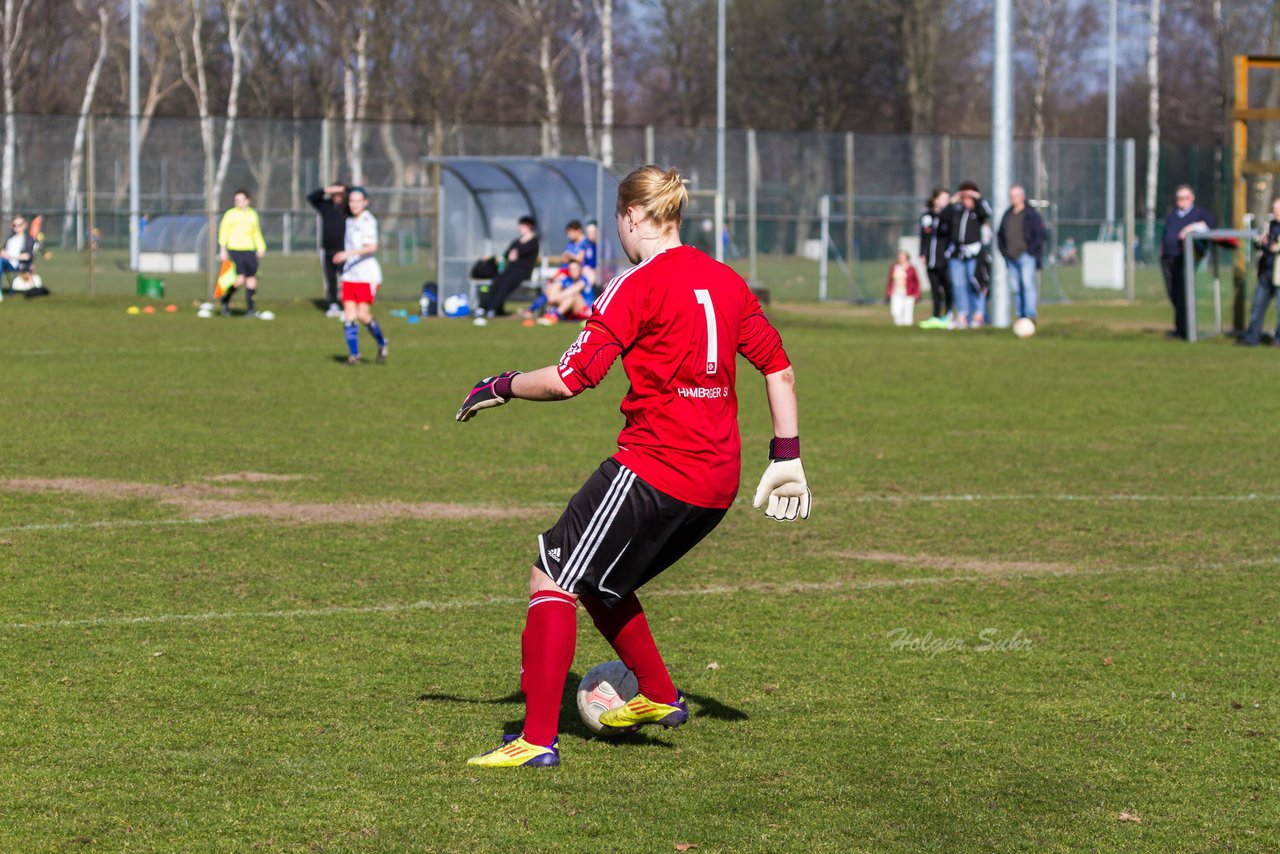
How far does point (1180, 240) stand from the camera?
933 inches

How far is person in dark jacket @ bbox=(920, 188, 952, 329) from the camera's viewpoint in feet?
85.8

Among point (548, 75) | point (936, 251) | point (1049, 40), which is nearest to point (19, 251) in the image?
point (936, 251)

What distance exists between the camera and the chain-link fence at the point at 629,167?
32.4 m

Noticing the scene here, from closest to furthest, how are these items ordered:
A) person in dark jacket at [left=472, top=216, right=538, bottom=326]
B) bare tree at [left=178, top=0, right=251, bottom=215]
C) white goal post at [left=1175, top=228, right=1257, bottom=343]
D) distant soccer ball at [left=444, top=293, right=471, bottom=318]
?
white goal post at [left=1175, top=228, right=1257, bottom=343], person in dark jacket at [left=472, top=216, right=538, bottom=326], distant soccer ball at [left=444, top=293, right=471, bottom=318], bare tree at [left=178, top=0, right=251, bottom=215]

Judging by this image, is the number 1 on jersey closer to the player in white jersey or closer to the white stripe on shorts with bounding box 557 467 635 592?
the white stripe on shorts with bounding box 557 467 635 592

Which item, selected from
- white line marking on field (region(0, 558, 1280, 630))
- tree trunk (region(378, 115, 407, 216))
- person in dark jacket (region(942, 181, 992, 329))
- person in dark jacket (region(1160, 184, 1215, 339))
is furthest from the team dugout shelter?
white line marking on field (region(0, 558, 1280, 630))

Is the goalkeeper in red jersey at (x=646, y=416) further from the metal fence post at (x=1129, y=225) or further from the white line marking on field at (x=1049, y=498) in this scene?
the metal fence post at (x=1129, y=225)

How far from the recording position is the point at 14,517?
962 centimetres

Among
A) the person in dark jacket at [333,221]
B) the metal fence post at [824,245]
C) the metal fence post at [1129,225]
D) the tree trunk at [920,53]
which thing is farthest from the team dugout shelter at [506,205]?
the tree trunk at [920,53]

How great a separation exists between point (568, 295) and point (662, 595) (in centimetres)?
1879

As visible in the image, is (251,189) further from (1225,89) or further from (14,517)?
(1225,89)

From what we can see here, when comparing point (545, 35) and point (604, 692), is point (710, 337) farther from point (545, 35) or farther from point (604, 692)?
point (545, 35)

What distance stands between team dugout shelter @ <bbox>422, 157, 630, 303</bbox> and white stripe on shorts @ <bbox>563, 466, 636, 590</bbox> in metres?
24.5

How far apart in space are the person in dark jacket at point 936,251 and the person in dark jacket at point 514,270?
6.32 meters
